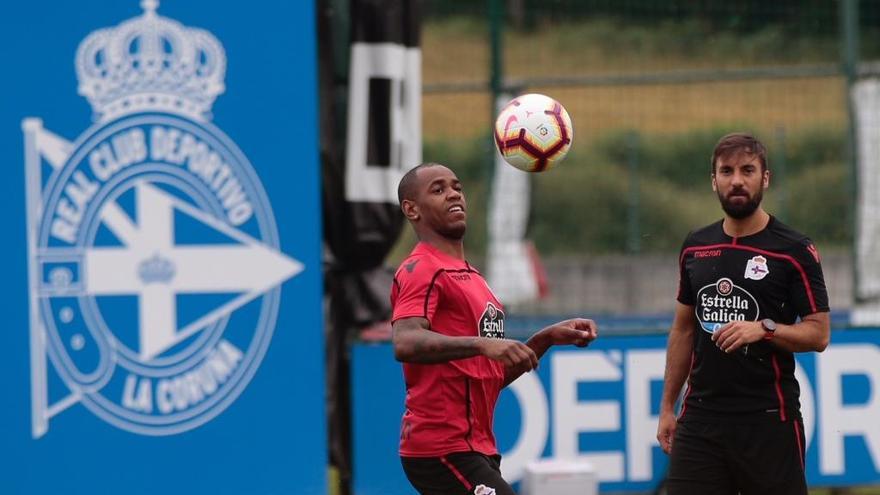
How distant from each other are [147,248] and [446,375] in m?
3.49

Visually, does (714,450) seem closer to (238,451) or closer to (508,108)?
(508,108)

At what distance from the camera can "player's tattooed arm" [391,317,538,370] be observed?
4902 millimetres

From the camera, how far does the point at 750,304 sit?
590 centimetres

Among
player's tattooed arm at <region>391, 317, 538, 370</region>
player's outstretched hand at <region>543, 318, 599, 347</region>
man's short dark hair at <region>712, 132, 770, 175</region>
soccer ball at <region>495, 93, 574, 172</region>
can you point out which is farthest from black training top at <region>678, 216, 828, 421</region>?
player's tattooed arm at <region>391, 317, 538, 370</region>

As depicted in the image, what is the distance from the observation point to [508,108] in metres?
6.44

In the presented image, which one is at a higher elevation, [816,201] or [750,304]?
[816,201]

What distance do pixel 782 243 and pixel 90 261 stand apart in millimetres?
4386

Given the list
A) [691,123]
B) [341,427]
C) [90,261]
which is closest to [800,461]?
[341,427]

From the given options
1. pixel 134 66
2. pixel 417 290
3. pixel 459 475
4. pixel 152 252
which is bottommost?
pixel 459 475

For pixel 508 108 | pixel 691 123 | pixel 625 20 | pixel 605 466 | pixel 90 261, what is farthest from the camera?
pixel 691 123

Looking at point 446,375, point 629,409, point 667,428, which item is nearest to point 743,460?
point 667,428

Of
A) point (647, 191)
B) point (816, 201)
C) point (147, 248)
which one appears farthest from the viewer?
point (647, 191)

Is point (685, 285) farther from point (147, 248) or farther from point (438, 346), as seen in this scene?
point (147, 248)

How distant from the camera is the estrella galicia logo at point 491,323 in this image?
541cm
